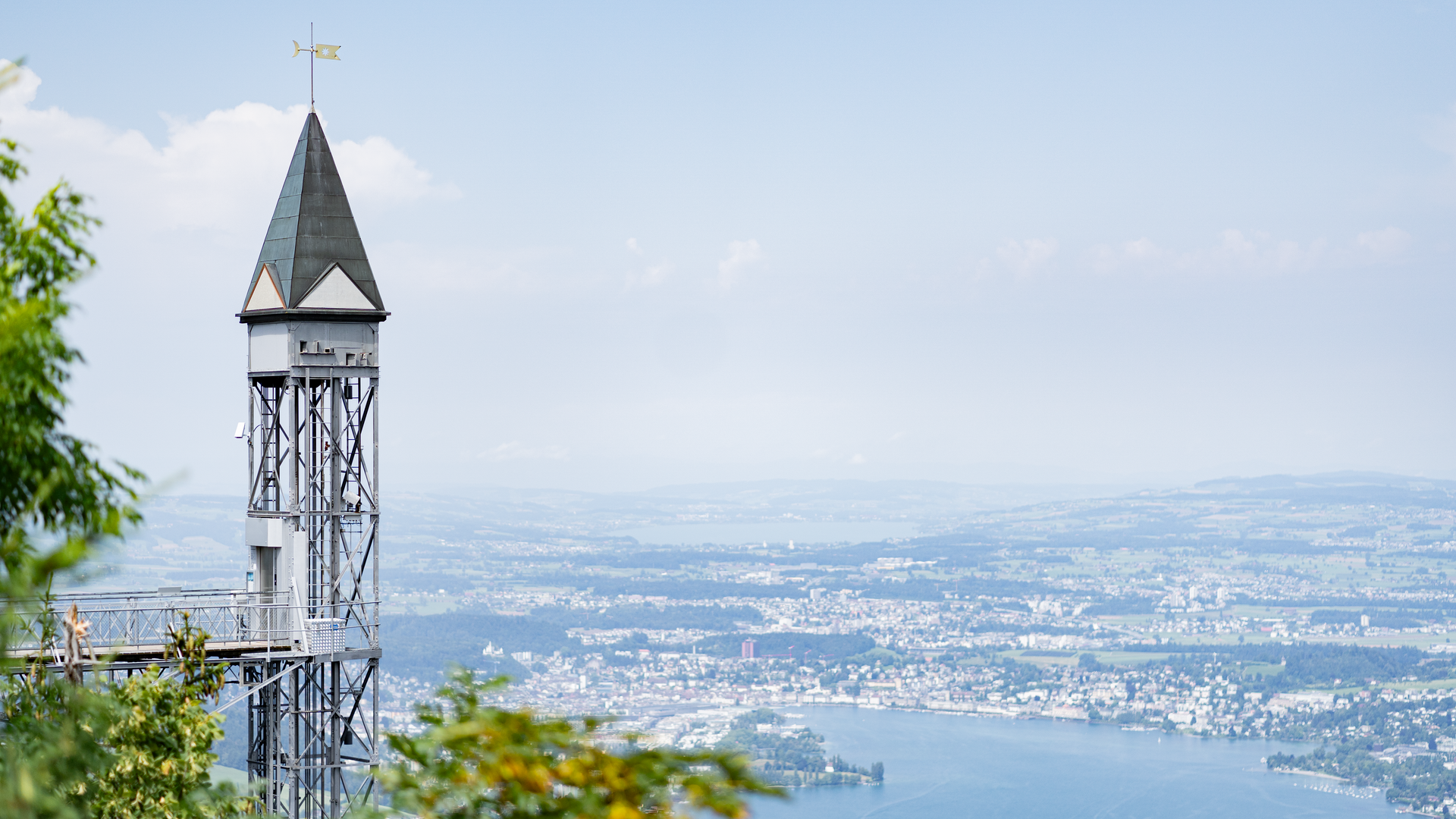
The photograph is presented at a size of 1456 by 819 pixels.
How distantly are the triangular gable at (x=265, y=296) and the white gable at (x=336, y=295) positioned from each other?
33 centimetres

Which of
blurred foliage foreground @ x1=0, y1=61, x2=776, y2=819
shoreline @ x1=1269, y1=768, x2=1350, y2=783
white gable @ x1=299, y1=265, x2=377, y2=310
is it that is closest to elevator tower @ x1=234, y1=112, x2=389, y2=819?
white gable @ x1=299, y1=265, x2=377, y2=310

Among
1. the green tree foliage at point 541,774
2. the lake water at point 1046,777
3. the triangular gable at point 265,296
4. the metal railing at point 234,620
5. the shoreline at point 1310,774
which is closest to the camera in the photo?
the green tree foliage at point 541,774

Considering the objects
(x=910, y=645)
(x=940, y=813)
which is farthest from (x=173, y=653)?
(x=910, y=645)

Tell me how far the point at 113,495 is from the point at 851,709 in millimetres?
150090

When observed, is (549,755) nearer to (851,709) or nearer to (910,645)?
(851,709)

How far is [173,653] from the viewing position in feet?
46.5

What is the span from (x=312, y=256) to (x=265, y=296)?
2.25 ft

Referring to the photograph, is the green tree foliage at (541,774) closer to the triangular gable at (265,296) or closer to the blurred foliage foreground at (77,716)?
the blurred foliage foreground at (77,716)

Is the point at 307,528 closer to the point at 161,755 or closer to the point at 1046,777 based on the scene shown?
the point at 161,755

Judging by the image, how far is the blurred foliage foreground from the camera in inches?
210

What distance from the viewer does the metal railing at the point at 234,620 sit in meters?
16.2

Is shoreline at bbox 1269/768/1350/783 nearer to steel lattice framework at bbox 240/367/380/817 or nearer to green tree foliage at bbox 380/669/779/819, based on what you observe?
steel lattice framework at bbox 240/367/380/817

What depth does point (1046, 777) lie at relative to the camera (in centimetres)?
11362

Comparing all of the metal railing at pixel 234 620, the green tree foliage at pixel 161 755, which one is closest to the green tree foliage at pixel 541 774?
the green tree foliage at pixel 161 755
